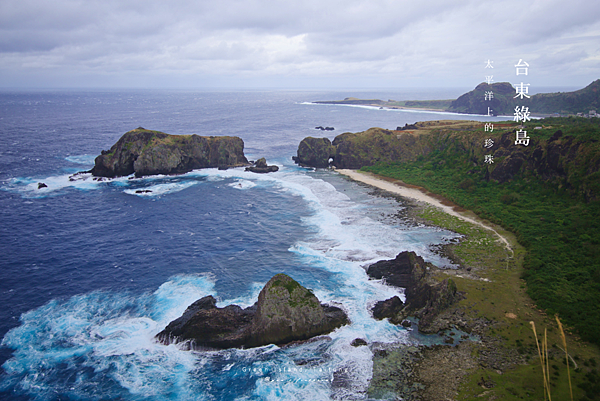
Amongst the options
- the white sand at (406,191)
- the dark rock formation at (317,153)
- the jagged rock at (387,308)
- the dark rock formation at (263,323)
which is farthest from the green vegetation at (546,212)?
the dark rock formation at (263,323)

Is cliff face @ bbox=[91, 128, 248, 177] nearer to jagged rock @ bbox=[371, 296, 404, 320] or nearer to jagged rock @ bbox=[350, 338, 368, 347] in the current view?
jagged rock @ bbox=[371, 296, 404, 320]

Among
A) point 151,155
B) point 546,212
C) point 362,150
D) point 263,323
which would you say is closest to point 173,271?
point 263,323

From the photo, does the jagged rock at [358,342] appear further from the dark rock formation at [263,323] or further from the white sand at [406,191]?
the white sand at [406,191]

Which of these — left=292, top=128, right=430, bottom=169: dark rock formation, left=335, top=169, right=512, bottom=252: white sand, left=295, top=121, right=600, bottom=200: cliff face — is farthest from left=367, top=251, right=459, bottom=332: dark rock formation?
left=292, top=128, right=430, bottom=169: dark rock formation

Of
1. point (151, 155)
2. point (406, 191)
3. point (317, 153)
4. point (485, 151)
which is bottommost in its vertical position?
point (406, 191)

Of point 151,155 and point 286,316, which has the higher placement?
point 151,155

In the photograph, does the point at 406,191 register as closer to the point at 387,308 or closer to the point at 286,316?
the point at 387,308
